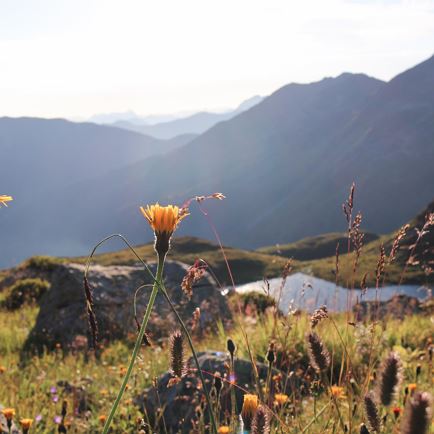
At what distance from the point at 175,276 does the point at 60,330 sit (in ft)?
12.4

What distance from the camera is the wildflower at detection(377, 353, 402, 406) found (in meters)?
1.43

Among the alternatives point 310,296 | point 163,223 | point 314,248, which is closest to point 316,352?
point 163,223

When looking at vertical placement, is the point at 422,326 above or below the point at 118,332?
above

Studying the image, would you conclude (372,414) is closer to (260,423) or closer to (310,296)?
(260,423)

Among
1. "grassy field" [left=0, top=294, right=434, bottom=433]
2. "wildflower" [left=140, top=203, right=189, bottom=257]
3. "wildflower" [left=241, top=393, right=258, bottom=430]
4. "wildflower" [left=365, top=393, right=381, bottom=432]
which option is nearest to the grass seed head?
"wildflower" [left=241, top=393, right=258, bottom=430]

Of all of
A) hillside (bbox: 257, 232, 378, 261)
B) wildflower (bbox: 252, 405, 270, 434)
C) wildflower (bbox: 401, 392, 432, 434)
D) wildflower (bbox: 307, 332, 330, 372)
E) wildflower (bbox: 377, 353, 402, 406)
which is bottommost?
hillside (bbox: 257, 232, 378, 261)

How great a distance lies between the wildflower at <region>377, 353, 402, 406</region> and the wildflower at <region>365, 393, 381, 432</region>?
0.45ft

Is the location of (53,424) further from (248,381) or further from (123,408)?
(248,381)

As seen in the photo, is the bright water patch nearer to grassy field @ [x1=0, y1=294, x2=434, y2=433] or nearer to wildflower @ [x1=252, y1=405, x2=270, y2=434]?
grassy field @ [x1=0, y1=294, x2=434, y2=433]

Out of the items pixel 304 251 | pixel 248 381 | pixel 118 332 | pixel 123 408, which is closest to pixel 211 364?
pixel 248 381

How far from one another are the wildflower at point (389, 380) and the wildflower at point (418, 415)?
1.36ft

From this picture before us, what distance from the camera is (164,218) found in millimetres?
1570

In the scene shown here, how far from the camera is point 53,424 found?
440 cm

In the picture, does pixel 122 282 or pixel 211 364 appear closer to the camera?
pixel 211 364
